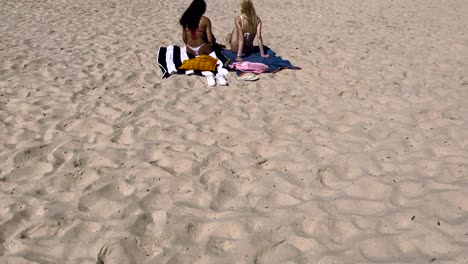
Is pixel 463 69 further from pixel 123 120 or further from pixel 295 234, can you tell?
pixel 123 120

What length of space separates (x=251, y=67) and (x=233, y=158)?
2.37m

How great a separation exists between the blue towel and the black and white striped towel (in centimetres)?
32

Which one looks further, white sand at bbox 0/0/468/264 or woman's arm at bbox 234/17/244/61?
woman's arm at bbox 234/17/244/61

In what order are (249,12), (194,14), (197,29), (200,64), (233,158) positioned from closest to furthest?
(233,158) < (200,64) < (194,14) < (197,29) < (249,12)

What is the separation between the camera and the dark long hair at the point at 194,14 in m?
5.55

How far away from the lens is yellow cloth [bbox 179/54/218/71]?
544 centimetres

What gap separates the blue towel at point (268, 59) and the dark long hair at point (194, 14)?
0.81 meters

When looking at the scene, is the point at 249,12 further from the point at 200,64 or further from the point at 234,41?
the point at 200,64

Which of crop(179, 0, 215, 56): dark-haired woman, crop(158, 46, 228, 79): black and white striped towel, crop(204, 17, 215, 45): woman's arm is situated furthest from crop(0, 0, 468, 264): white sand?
crop(204, 17, 215, 45): woman's arm

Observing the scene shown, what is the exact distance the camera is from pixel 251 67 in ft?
18.2

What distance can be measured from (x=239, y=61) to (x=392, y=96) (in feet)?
7.58

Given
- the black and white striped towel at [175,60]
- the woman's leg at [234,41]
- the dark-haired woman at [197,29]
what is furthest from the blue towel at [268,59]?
the dark-haired woman at [197,29]

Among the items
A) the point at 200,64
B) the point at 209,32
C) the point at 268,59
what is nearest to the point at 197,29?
the point at 209,32

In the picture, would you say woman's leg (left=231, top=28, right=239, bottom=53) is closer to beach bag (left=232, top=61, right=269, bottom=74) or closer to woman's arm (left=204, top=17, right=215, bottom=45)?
woman's arm (left=204, top=17, right=215, bottom=45)
